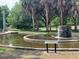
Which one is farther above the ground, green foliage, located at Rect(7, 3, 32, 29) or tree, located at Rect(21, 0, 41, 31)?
tree, located at Rect(21, 0, 41, 31)

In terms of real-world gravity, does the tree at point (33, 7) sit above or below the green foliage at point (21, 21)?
above

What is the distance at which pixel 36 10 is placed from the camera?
3991 cm

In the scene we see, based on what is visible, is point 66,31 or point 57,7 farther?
point 57,7

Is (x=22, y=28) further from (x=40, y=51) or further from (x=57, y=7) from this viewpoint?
(x=40, y=51)

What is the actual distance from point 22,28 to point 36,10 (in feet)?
16.2

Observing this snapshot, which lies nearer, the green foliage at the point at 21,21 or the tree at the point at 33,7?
the tree at the point at 33,7

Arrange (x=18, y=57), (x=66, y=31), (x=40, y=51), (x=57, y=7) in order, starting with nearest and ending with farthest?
(x=18, y=57) → (x=40, y=51) → (x=66, y=31) → (x=57, y=7)

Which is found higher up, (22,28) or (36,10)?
(36,10)

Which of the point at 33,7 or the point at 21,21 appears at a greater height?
the point at 33,7

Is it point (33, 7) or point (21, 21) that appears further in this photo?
point (21, 21)

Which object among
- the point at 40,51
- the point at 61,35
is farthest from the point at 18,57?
the point at 61,35

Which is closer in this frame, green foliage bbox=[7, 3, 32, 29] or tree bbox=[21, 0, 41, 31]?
tree bbox=[21, 0, 41, 31]

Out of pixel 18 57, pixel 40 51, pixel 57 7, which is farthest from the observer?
pixel 57 7

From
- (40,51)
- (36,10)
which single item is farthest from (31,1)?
(40,51)
